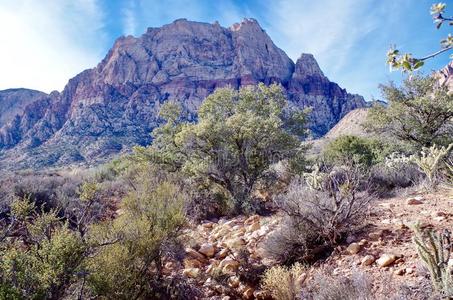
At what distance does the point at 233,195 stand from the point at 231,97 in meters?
4.40

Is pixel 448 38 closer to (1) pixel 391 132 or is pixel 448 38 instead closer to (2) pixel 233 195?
(2) pixel 233 195

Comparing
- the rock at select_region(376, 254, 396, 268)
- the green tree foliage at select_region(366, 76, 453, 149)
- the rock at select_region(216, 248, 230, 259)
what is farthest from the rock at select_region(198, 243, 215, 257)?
the green tree foliage at select_region(366, 76, 453, 149)

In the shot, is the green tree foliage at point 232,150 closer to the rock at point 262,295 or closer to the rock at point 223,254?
the rock at point 223,254

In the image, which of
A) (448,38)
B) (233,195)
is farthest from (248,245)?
(448,38)

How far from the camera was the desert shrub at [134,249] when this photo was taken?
14.7ft

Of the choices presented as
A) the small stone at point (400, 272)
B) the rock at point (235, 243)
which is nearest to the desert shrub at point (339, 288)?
the small stone at point (400, 272)

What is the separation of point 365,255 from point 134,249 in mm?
3286

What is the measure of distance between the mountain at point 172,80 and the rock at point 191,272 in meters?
72.4

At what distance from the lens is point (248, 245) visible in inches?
257

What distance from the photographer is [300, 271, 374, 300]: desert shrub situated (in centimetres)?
378

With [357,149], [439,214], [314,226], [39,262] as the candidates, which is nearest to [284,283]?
[314,226]

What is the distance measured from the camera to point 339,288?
3.96 meters

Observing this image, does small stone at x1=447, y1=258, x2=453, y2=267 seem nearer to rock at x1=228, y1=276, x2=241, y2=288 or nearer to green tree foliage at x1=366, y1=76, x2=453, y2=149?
rock at x1=228, y1=276, x2=241, y2=288

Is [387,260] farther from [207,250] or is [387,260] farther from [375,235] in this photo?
[207,250]
